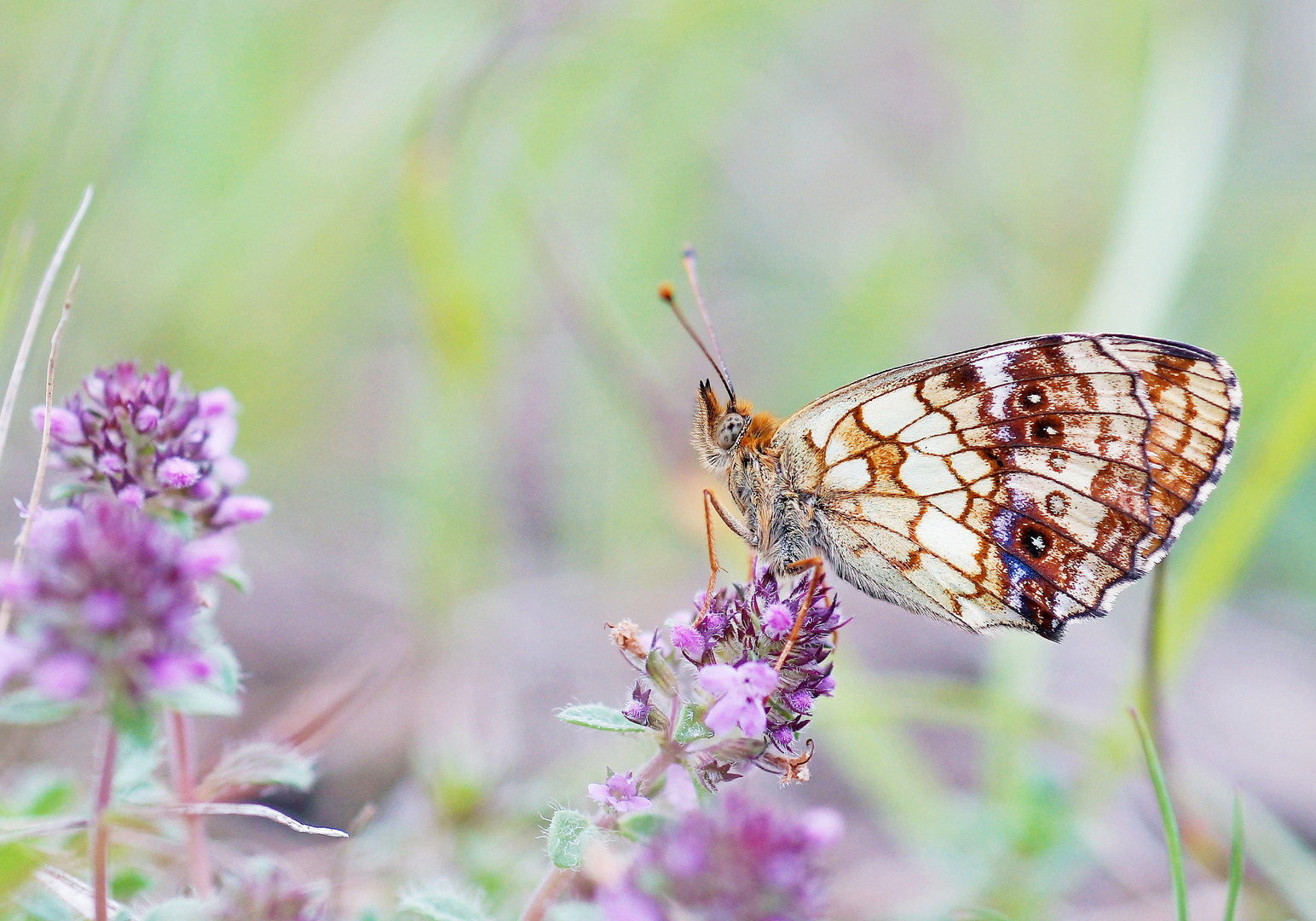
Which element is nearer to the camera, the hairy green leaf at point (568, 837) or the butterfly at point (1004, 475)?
the hairy green leaf at point (568, 837)

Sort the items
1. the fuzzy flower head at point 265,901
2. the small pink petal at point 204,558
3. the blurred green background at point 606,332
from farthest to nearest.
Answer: the blurred green background at point 606,332 → the fuzzy flower head at point 265,901 → the small pink petal at point 204,558

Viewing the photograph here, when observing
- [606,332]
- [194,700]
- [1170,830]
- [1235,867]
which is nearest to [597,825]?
[194,700]

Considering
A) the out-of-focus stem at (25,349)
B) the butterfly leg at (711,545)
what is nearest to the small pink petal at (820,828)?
the butterfly leg at (711,545)

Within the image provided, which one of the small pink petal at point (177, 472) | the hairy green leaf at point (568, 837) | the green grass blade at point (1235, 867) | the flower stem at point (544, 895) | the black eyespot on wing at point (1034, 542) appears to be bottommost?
the flower stem at point (544, 895)

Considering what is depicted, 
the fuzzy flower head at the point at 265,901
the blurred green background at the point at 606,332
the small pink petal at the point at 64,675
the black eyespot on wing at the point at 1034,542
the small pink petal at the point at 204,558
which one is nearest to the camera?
the small pink petal at the point at 64,675

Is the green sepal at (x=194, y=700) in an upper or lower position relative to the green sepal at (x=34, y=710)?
upper

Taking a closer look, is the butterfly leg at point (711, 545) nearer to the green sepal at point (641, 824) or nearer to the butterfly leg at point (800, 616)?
the butterfly leg at point (800, 616)
